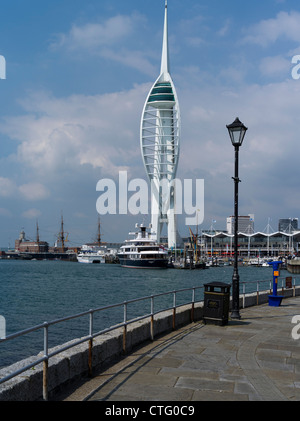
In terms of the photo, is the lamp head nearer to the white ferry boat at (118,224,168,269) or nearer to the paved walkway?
the paved walkway

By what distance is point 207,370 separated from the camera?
26.2ft

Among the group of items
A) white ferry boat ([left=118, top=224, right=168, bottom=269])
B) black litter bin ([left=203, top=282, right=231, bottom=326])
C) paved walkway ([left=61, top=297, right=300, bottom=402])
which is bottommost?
white ferry boat ([left=118, top=224, right=168, bottom=269])

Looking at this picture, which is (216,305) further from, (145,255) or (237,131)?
(145,255)

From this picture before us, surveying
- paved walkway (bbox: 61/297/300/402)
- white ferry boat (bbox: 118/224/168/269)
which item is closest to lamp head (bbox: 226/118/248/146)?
paved walkway (bbox: 61/297/300/402)

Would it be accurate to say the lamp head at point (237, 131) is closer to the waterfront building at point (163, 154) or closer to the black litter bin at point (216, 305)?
the black litter bin at point (216, 305)

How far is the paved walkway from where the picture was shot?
6.63 metres

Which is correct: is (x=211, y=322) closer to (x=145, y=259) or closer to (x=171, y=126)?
(x=145, y=259)

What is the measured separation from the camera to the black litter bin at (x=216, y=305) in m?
12.4

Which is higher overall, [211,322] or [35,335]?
[211,322]

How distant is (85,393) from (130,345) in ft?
9.25

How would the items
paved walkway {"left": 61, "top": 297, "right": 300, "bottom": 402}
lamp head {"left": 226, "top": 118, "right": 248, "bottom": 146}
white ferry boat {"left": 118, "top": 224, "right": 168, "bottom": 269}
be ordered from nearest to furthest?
1. paved walkway {"left": 61, "top": 297, "right": 300, "bottom": 402}
2. lamp head {"left": 226, "top": 118, "right": 248, "bottom": 146}
3. white ferry boat {"left": 118, "top": 224, "right": 168, "bottom": 269}

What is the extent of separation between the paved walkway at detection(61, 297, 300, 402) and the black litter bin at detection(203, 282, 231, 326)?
42cm

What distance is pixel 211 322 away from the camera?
499 inches

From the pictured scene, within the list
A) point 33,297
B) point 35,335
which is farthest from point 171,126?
point 35,335
